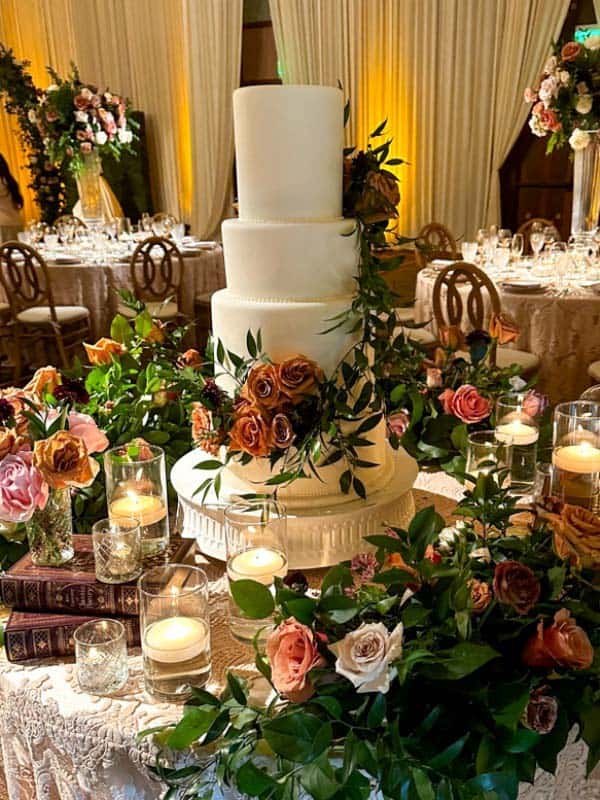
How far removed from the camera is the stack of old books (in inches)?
42.2

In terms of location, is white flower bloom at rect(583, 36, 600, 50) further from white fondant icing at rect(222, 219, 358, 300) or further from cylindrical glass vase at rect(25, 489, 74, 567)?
cylindrical glass vase at rect(25, 489, 74, 567)

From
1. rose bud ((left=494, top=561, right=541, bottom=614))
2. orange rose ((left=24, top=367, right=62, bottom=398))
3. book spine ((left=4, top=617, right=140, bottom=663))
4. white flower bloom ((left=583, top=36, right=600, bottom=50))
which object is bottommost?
book spine ((left=4, top=617, right=140, bottom=663))

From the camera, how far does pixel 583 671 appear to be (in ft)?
2.89

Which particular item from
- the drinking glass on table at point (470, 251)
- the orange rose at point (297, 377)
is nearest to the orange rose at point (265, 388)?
the orange rose at point (297, 377)

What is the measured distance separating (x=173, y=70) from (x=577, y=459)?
678cm

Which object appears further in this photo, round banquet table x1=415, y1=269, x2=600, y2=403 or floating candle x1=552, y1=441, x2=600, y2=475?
round banquet table x1=415, y1=269, x2=600, y2=403

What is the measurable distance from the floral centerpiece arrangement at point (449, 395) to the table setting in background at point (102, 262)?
3.06 meters

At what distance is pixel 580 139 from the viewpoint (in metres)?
3.63

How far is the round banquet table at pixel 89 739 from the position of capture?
95 centimetres

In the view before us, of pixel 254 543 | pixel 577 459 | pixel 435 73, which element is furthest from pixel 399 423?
pixel 435 73

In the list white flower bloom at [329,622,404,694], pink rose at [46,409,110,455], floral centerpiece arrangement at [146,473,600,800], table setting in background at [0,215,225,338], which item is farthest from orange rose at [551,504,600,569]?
table setting in background at [0,215,225,338]

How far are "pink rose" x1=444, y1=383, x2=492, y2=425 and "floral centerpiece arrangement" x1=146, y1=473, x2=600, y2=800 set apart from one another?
0.52 m

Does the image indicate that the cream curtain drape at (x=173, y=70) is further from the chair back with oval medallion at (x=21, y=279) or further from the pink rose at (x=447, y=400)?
the pink rose at (x=447, y=400)

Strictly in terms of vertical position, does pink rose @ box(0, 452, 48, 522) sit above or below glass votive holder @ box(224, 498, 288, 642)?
above
